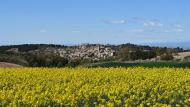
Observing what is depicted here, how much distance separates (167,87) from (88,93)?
2.92 m

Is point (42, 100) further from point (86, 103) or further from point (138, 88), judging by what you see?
point (138, 88)

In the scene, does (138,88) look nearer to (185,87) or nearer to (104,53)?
(185,87)

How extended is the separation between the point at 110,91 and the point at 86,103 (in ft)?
4.85

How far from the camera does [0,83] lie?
19.7 meters

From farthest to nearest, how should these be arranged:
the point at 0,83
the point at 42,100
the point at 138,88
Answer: the point at 0,83 < the point at 138,88 < the point at 42,100

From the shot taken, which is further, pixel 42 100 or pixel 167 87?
pixel 167 87

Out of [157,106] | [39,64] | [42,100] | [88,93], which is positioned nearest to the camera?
[157,106]

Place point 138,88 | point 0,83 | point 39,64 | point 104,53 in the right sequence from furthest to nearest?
point 104,53, point 39,64, point 0,83, point 138,88

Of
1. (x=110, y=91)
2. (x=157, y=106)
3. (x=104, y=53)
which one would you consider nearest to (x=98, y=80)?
(x=110, y=91)

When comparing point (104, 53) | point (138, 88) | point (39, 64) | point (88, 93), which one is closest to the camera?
point (88, 93)

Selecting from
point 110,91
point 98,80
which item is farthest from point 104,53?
point 110,91

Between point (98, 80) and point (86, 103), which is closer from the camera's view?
point (86, 103)

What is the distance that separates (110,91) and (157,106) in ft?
9.72

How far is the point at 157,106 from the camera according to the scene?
12305 mm
